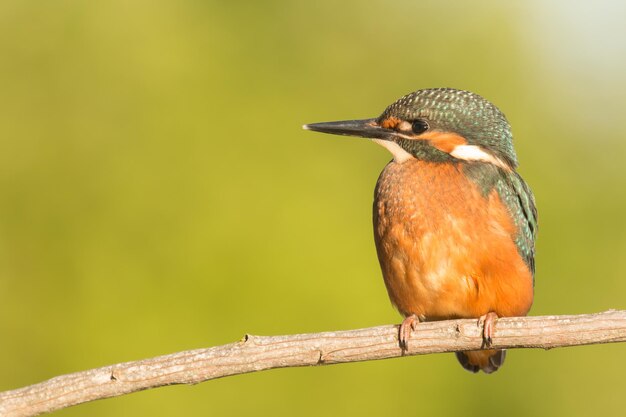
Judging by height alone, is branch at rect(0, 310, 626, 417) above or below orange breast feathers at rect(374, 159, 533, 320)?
below

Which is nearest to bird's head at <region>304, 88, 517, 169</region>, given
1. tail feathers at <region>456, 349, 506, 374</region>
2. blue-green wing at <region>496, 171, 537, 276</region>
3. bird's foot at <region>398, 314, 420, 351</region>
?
blue-green wing at <region>496, 171, 537, 276</region>

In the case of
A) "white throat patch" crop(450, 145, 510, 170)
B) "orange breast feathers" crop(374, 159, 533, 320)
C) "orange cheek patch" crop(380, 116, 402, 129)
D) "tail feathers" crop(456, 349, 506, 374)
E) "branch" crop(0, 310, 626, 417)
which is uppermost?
"orange cheek patch" crop(380, 116, 402, 129)

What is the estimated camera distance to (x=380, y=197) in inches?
206

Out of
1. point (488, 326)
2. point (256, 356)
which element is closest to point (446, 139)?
point (488, 326)

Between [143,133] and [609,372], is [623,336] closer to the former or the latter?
[609,372]

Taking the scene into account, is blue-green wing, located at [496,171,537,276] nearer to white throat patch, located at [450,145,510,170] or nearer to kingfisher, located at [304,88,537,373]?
kingfisher, located at [304,88,537,373]

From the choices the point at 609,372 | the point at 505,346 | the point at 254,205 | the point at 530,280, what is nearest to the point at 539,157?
the point at 609,372

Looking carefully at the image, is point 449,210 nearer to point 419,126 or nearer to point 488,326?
point 419,126

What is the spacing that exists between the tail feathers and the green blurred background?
4.89 ft

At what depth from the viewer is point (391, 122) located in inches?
203

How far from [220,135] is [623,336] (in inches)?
175

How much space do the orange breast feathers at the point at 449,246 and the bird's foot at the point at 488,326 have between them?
24 centimetres

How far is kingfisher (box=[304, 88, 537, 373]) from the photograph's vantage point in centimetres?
493

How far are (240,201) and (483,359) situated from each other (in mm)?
2616
